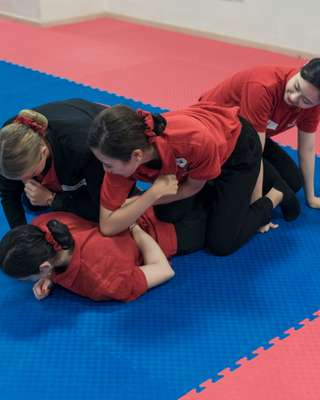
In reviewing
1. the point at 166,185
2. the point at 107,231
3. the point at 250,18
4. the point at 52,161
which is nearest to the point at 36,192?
the point at 52,161

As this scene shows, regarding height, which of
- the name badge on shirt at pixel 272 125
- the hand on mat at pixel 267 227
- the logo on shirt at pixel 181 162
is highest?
the logo on shirt at pixel 181 162

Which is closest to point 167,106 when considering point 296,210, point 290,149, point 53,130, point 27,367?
point 290,149

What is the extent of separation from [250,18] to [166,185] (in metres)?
4.48

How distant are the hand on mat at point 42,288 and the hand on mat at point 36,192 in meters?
0.44

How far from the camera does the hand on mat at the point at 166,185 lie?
91.7 inches

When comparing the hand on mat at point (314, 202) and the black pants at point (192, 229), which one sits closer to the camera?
the black pants at point (192, 229)

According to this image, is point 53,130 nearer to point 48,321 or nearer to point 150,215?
point 150,215

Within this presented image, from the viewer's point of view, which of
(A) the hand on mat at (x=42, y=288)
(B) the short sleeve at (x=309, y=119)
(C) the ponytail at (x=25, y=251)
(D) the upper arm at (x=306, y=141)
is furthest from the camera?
(D) the upper arm at (x=306, y=141)

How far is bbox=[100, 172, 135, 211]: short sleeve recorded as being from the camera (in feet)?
7.66

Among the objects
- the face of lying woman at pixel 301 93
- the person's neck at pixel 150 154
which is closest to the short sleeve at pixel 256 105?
the face of lying woman at pixel 301 93

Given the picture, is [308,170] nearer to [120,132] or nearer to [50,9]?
[120,132]

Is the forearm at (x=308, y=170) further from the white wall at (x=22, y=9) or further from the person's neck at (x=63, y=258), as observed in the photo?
the white wall at (x=22, y=9)

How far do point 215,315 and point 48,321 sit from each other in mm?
738

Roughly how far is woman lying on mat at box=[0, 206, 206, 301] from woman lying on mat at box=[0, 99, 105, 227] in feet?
0.44
